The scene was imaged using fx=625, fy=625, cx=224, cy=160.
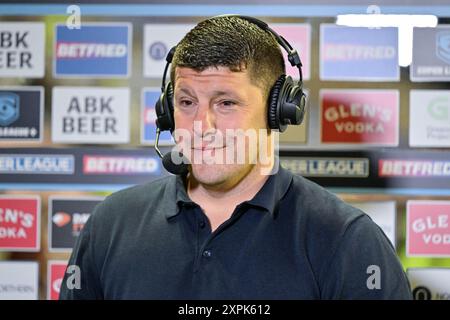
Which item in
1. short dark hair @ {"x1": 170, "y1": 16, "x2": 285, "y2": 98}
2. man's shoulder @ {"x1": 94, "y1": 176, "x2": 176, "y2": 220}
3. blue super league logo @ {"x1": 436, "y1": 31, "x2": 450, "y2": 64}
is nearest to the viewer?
short dark hair @ {"x1": 170, "y1": 16, "x2": 285, "y2": 98}

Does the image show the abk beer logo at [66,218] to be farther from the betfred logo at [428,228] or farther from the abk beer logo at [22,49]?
the betfred logo at [428,228]

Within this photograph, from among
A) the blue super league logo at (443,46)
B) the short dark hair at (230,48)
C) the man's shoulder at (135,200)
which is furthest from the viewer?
the blue super league logo at (443,46)

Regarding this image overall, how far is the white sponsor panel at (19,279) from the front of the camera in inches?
55.6

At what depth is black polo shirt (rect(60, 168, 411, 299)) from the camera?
3.48 ft

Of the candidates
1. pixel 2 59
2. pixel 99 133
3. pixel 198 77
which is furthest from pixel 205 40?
pixel 2 59

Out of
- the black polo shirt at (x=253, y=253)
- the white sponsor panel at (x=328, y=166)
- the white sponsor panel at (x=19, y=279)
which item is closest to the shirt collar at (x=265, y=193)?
the black polo shirt at (x=253, y=253)

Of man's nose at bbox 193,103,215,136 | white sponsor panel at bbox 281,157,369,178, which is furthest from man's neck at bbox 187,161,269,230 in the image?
white sponsor panel at bbox 281,157,369,178

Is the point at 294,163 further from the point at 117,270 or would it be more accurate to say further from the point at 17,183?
the point at 17,183

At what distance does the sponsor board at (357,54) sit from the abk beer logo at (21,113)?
2.11ft

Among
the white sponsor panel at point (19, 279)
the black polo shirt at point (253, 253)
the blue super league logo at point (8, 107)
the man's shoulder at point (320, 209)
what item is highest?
the blue super league logo at point (8, 107)

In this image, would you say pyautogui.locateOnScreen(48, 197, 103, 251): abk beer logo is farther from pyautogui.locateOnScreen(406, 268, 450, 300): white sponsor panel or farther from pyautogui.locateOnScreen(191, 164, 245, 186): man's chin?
pyautogui.locateOnScreen(406, 268, 450, 300): white sponsor panel

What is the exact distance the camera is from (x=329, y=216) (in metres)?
1.10

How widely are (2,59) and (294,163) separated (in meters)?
0.70

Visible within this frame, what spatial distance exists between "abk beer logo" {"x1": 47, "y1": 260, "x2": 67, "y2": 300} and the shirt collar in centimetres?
42
